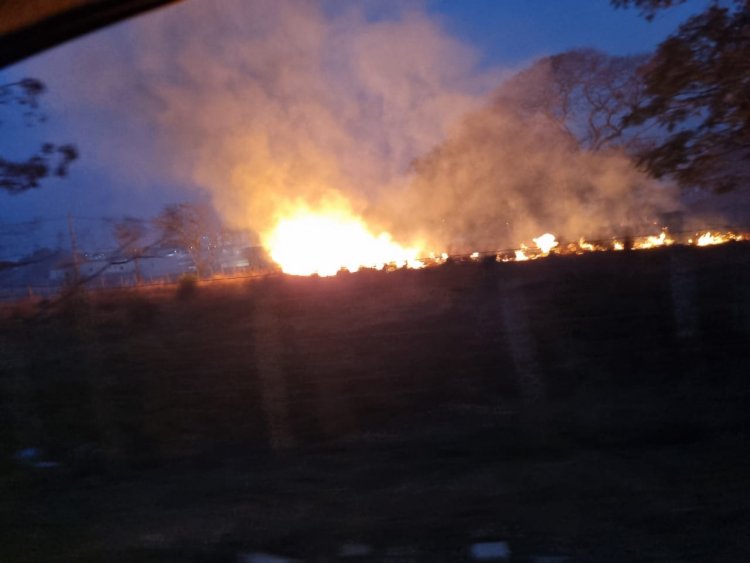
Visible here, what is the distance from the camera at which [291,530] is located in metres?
6.18

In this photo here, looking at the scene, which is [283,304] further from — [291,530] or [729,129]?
[729,129]

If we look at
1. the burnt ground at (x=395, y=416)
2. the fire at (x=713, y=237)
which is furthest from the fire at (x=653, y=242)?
the burnt ground at (x=395, y=416)

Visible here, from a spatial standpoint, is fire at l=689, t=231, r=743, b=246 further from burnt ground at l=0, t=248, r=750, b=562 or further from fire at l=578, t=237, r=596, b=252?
burnt ground at l=0, t=248, r=750, b=562

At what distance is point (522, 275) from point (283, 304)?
2869 millimetres

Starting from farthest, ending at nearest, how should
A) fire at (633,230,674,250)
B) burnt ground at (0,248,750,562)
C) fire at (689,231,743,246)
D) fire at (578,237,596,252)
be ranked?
fire at (689,231,743,246) < fire at (578,237,596,252) < fire at (633,230,674,250) < burnt ground at (0,248,750,562)

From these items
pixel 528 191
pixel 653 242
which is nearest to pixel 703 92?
pixel 653 242

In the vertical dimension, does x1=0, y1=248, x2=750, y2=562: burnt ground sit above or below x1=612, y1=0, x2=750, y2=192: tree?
below

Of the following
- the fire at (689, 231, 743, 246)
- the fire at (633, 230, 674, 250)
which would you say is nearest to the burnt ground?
the fire at (633, 230, 674, 250)

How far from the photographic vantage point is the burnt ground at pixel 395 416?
20.0ft

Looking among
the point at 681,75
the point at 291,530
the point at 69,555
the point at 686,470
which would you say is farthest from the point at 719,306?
the point at 69,555

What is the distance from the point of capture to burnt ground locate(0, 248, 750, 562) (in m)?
6.09

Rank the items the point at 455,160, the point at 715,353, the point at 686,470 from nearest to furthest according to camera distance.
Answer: the point at 686,470 < the point at 715,353 < the point at 455,160

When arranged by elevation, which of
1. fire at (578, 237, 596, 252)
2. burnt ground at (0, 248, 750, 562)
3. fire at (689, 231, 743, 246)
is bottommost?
burnt ground at (0, 248, 750, 562)

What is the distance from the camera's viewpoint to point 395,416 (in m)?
9.16
